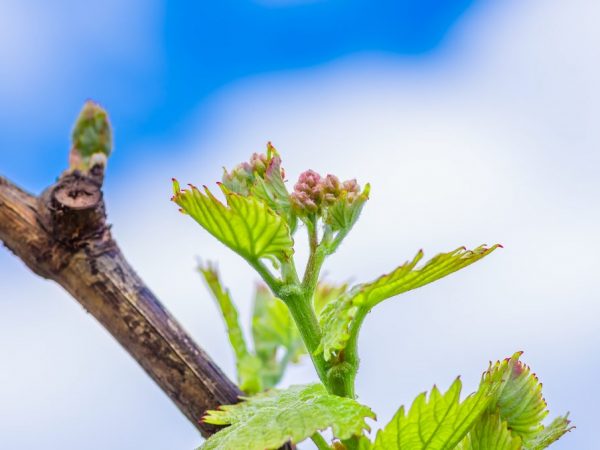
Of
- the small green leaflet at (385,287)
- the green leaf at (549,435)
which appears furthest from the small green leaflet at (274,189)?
the green leaf at (549,435)

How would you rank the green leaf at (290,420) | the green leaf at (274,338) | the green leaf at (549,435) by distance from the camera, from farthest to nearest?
the green leaf at (274,338)
the green leaf at (549,435)
the green leaf at (290,420)

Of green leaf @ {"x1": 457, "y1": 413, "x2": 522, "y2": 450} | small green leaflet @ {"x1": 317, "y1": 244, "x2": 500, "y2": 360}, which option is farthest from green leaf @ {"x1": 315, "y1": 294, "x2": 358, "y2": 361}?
green leaf @ {"x1": 457, "y1": 413, "x2": 522, "y2": 450}

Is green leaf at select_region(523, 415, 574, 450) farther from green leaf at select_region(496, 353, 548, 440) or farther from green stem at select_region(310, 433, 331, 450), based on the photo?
green stem at select_region(310, 433, 331, 450)

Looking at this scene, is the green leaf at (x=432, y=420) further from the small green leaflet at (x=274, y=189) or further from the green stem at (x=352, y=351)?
the small green leaflet at (x=274, y=189)

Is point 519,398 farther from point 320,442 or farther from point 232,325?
point 232,325

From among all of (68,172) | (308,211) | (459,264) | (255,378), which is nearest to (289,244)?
(308,211)
